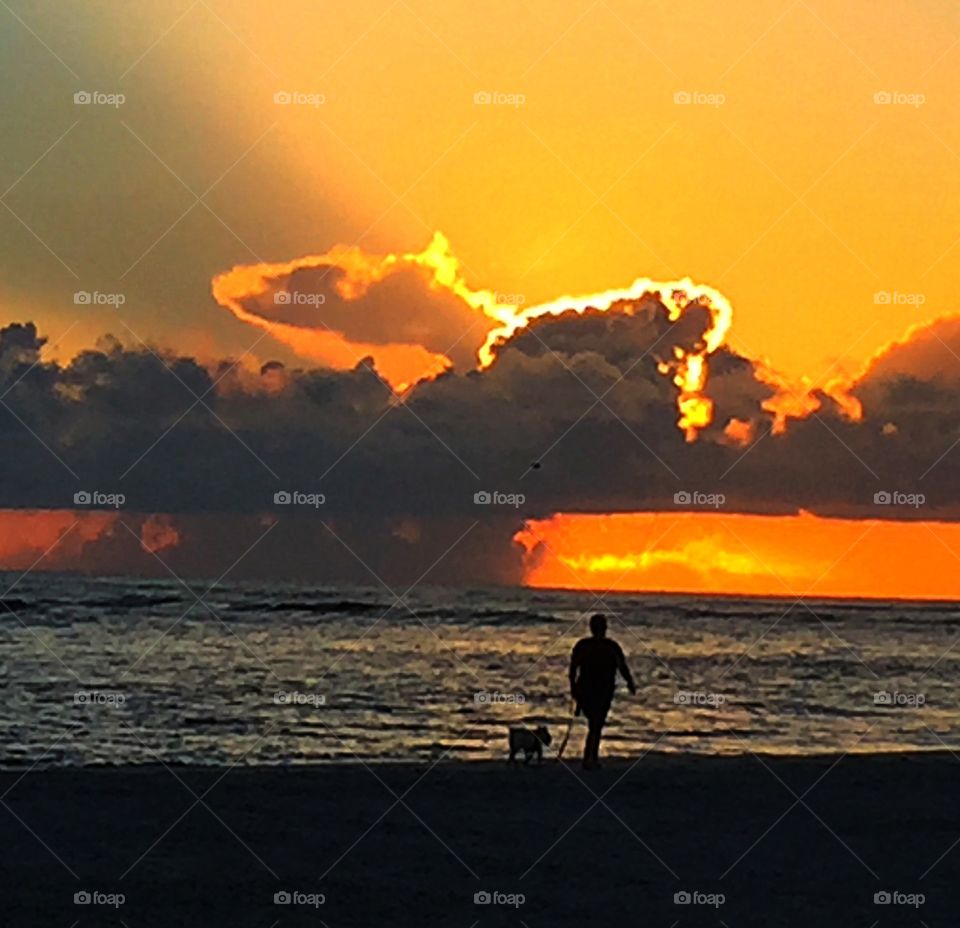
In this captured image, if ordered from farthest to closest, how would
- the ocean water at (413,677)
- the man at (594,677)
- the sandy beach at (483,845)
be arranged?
the ocean water at (413,677)
the man at (594,677)
the sandy beach at (483,845)

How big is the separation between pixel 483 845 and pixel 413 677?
103 ft

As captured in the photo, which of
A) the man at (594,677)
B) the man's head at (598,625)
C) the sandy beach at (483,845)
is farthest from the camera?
the man at (594,677)

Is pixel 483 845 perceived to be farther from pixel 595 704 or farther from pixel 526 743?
pixel 526 743

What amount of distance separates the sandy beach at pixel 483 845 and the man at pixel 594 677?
0.45 m

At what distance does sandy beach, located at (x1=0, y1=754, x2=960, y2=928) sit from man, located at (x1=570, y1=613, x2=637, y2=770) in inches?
17.7

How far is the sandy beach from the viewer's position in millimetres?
11539

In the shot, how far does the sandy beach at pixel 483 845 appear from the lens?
11.5 meters

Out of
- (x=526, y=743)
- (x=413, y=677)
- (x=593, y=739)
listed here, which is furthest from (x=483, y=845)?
(x=413, y=677)

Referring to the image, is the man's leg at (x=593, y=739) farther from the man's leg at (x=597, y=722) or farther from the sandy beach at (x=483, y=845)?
the sandy beach at (x=483, y=845)

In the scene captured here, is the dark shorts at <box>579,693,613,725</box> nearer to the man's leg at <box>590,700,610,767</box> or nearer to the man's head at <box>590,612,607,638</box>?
the man's leg at <box>590,700,610,767</box>

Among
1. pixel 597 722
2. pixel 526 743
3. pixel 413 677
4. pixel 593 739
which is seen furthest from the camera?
pixel 413 677

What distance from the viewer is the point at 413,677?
45.1m

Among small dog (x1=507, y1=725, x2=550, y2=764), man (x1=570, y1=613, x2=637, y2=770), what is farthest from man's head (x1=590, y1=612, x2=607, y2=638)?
small dog (x1=507, y1=725, x2=550, y2=764)

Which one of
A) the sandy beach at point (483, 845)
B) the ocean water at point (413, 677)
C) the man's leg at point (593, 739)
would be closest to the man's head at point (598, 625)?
the man's leg at point (593, 739)
